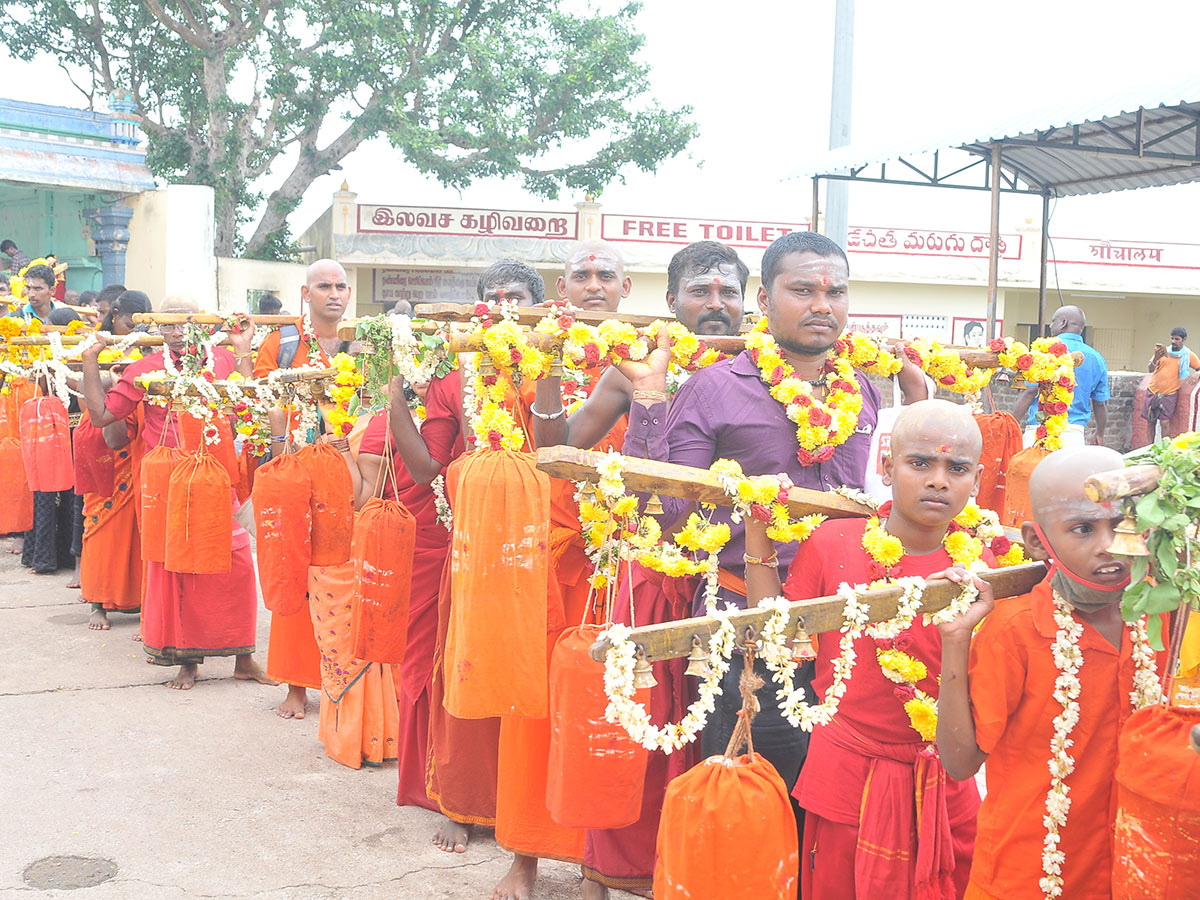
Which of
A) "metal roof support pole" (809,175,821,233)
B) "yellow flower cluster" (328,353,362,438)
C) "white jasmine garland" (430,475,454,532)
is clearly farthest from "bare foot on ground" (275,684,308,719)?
"metal roof support pole" (809,175,821,233)

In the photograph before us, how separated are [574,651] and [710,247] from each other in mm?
1656

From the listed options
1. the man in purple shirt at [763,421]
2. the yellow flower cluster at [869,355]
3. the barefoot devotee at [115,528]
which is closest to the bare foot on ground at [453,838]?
the man in purple shirt at [763,421]

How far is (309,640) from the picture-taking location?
5.89 m

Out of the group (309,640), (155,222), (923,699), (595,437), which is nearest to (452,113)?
(155,222)

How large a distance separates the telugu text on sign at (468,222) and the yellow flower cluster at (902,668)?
22.0m

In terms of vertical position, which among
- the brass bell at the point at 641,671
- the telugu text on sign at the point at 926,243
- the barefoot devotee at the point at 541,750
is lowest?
the barefoot devotee at the point at 541,750

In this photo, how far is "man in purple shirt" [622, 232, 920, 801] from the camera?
132 inches

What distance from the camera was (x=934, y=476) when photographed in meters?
2.79

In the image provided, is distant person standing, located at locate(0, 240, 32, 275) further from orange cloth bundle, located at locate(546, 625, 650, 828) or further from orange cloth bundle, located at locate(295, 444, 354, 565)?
orange cloth bundle, located at locate(546, 625, 650, 828)

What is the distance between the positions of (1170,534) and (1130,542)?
0.07 metres

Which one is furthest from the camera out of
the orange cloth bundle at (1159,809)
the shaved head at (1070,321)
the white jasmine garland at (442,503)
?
the shaved head at (1070,321)

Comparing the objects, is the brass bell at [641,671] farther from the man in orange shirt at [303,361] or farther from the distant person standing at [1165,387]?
the distant person standing at [1165,387]

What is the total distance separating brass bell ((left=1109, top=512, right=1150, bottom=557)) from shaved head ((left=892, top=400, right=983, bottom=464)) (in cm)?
77

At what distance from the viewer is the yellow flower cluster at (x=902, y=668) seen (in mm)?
2791
